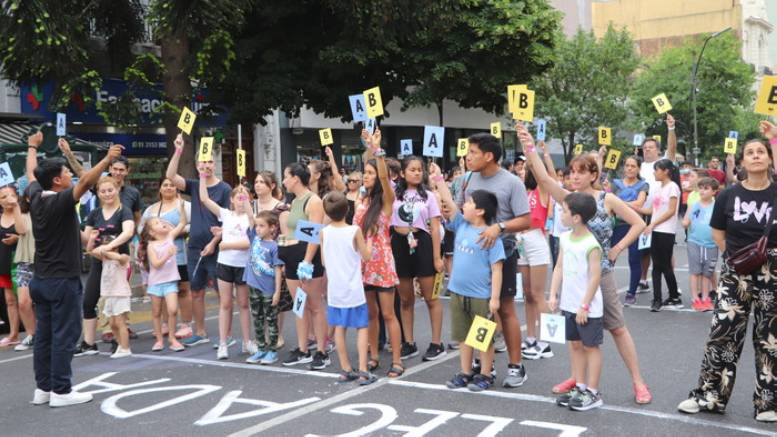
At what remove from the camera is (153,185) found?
21.5 meters

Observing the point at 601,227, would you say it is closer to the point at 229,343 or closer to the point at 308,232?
the point at 308,232

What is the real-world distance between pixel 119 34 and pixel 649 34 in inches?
2414

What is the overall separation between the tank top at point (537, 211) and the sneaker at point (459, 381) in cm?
183

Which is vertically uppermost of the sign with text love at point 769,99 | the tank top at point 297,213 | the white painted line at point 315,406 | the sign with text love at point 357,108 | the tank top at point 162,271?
the sign with text love at point 357,108

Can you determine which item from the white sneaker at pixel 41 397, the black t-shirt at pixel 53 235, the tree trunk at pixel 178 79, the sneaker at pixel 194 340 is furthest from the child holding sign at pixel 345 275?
the tree trunk at pixel 178 79

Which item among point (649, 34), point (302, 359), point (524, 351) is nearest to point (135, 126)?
point (302, 359)

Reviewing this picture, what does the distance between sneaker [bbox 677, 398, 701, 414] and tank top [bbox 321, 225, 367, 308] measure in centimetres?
252

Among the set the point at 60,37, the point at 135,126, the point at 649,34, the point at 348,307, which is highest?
the point at 649,34

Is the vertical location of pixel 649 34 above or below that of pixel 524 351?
above

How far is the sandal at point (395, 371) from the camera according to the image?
661 cm

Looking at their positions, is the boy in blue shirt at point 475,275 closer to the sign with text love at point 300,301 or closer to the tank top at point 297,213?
the sign with text love at point 300,301

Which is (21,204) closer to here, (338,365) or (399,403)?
(338,365)

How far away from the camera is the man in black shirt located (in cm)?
604

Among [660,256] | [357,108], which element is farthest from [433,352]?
[357,108]
